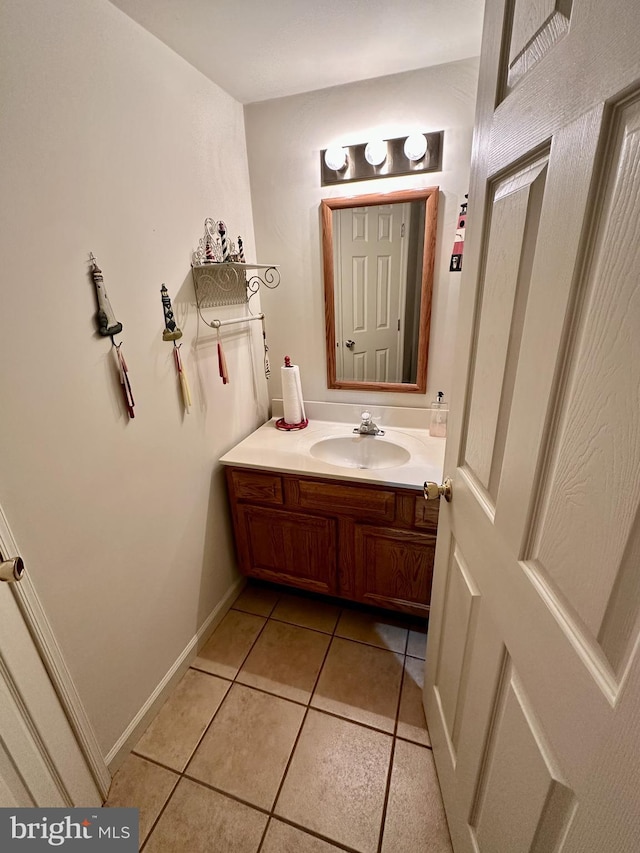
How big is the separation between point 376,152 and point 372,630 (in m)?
2.00

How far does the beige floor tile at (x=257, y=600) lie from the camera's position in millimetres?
1734

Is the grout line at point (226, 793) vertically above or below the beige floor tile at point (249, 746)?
above

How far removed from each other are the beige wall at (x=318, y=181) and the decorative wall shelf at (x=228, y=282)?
2.8 inches

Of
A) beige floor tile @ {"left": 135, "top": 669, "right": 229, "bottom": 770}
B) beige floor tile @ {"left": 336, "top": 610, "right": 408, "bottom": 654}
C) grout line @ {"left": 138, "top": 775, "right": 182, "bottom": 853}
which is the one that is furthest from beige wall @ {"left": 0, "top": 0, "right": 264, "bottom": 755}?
beige floor tile @ {"left": 336, "top": 610, "right": 408, "bottom": 654}

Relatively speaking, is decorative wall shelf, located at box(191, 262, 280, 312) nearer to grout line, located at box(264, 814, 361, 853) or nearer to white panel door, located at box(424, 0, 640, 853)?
white panel door, located at box(424, 0, 640, 853)

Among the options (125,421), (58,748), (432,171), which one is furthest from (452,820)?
(432,171)

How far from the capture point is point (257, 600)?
1.79 meters

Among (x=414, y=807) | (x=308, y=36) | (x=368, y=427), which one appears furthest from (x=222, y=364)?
(x=414, y=807)

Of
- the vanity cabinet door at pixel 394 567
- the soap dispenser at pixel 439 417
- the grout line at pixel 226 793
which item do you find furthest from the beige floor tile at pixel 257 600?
the soap dispenser at pixel 439 417

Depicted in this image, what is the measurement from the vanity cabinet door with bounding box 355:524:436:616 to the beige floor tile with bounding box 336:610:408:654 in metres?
0.16

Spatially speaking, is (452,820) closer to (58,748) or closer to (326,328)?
(58,748)

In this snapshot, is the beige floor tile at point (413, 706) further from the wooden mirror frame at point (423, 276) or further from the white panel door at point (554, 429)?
the wooden mirror frame at point (423, 276)

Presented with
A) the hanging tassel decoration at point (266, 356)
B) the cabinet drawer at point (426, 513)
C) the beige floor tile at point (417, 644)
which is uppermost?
the hanging tassel decoration at point (266, 356)

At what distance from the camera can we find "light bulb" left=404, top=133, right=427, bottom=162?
1347 mm
